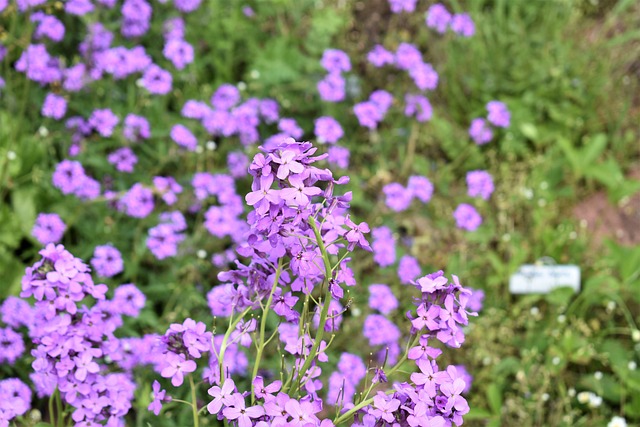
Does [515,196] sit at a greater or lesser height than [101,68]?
lesser

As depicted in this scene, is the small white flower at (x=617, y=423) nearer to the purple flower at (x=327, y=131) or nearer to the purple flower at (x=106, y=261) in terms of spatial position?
the purple flower at (x=327, y=131)

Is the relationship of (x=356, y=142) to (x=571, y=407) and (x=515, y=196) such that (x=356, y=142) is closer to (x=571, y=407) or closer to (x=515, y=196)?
(x=515, y=196)

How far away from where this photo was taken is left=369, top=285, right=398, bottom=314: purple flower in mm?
3059

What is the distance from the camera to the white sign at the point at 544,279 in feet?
11.2

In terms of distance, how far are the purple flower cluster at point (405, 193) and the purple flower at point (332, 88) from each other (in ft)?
1.62

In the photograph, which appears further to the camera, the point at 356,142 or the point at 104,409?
the point at 356,142

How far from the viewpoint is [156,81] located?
11.4 ft

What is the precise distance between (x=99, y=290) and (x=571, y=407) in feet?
6.56

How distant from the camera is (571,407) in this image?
3230 millimetres

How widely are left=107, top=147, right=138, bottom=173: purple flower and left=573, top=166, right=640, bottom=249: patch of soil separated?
2036mm

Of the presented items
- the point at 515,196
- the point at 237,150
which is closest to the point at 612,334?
the point at 515,196

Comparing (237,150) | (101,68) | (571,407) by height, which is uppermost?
(101,68)

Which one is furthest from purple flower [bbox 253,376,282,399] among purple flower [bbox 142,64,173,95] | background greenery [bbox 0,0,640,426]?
purple flower [bbox 142,64,173,95]

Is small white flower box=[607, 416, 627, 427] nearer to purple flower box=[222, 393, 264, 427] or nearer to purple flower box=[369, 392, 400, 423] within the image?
purple flower box=[369, 392, 400, 423]
